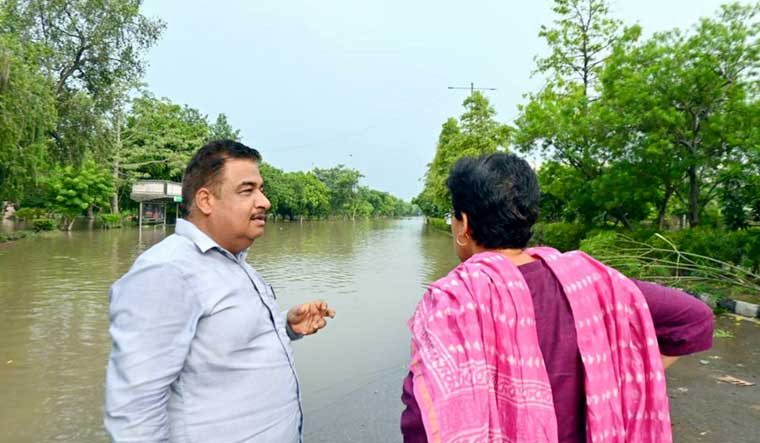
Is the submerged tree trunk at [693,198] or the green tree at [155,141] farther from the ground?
the green tree at [155,141]

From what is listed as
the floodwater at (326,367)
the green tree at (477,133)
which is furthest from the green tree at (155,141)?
the floodwater at (326,367)

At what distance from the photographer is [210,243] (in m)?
1.42

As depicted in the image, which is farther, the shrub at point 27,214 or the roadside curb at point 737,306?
the shrub at point 27,214

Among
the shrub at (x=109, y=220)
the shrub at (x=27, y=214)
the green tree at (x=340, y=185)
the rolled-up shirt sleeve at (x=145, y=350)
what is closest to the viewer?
the rolled-up shirt sleeve at (x=145, y=350)

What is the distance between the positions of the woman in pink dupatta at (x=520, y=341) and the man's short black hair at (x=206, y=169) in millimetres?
841

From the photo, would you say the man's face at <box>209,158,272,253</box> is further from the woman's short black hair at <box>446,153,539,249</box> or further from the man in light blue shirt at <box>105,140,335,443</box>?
the woman's short black hair at <box>446,153,539,249</box>

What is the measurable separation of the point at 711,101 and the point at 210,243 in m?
11.0

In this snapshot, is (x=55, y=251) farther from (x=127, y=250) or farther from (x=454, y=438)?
(x=454, y=438)

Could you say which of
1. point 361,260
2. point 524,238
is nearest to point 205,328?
point 524,238

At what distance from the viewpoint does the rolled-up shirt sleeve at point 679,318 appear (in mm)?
1238

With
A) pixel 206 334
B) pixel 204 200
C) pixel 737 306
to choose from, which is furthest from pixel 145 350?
pixel 737 306

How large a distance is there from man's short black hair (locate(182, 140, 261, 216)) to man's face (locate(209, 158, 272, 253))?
0.02m

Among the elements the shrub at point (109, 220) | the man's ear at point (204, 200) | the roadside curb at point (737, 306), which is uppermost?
the man's ear at point (204, 200)

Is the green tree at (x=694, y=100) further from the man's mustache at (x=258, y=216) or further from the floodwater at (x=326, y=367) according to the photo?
the man's mustache at (x=258, y=216)
